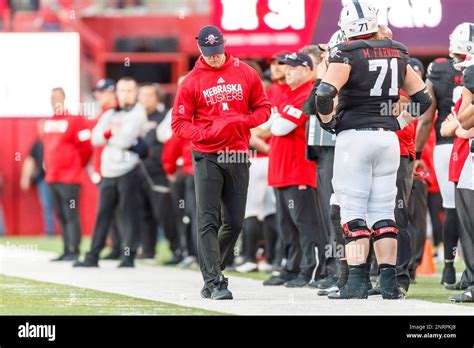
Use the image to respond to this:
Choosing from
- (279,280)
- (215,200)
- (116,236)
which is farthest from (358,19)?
(116,236)

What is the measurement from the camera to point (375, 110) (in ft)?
35.9

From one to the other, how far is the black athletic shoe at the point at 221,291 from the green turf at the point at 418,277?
1.53 meters

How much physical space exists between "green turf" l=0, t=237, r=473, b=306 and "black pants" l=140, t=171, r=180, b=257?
1.05ft

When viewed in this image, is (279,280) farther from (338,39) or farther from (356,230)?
(338,39)

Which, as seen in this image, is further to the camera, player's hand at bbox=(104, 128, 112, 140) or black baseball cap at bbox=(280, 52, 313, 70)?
player's hand at bbox=(104, 128, 112, 140)

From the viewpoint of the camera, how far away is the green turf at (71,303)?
10.3m

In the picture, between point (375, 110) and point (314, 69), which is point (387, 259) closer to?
point (375, 110)

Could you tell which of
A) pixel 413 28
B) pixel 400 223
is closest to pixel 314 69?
pixel 400 223

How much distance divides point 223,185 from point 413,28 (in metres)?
6.96

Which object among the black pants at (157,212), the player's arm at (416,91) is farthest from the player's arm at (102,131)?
the player's arm at (416,91)

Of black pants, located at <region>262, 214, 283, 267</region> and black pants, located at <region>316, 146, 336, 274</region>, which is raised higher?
black pants, located at <region>316, 146, 336, 274</region>

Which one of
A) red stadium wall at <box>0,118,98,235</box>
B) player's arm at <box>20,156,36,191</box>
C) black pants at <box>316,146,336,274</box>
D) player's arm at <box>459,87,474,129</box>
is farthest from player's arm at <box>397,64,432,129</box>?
player's arm at <box>20,156,36,191</box>

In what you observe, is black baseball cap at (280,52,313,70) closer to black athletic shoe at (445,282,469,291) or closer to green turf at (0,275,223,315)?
black athletic shoe at (445,282,469,291)

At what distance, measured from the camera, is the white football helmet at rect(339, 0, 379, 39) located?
35.3 feet
